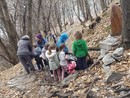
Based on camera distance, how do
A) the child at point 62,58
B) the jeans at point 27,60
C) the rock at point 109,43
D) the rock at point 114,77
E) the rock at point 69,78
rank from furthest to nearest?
the jeans at point 27,60
the child at point 62,58
the rock at point 109,43
the rock at point 69,78
the rock at point 114,77

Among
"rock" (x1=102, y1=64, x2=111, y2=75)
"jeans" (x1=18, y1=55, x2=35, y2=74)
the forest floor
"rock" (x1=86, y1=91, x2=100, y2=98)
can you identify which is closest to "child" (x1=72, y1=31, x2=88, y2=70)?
the forest floor

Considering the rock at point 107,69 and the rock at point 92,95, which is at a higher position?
the rock at point 107,69

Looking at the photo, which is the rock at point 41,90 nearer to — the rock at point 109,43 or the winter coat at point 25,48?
the winter coat at point 25,48

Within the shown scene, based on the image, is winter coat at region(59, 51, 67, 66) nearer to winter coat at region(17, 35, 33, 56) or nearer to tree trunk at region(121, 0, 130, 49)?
tree trunk at region(121, 0, 130, 49)

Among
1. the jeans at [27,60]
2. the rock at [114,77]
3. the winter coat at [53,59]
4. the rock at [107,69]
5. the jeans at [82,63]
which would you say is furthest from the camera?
the jeans at [27,60]

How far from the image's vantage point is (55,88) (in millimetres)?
9258

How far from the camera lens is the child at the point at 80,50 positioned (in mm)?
9055

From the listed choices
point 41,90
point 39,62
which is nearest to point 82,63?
point 41,90

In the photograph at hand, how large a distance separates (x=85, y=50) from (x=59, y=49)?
0.87m

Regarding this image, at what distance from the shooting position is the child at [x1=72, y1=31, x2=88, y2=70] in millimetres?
9055

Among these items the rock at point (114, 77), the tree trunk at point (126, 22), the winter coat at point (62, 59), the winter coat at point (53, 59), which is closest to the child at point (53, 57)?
the winter coat at point (53, 59)

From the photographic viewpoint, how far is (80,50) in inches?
360

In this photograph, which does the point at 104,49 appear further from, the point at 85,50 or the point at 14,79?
the point at 14,79

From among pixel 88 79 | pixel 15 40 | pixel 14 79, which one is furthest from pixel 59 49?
pixel 15 40
